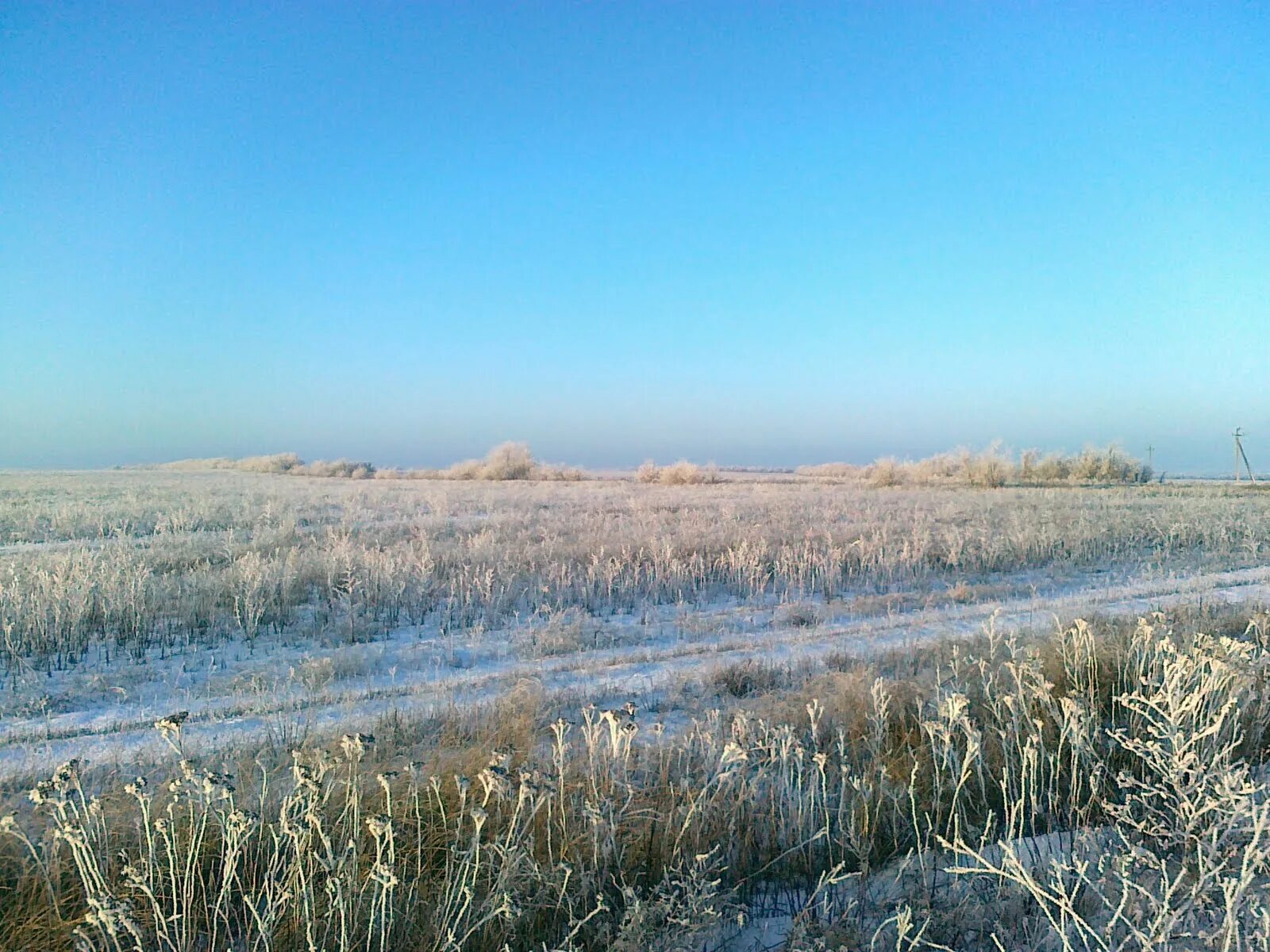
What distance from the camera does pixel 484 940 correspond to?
286 cm

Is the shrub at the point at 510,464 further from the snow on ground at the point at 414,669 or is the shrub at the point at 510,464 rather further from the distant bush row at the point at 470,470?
the snow on ground at the point at 414,669

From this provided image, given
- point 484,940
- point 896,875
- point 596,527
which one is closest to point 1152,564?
point 596,527

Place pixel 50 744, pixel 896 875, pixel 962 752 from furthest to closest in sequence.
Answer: pixel 50 744 < pixel 962 752 < pixel 896 875

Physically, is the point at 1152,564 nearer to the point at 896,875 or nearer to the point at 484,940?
the point at 896,875

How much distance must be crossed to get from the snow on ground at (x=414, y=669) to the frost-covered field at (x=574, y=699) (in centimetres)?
5

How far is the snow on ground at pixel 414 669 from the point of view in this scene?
17.2 feet

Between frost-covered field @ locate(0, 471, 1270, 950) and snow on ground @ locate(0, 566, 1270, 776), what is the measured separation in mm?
53

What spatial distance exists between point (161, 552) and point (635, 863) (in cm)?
1211

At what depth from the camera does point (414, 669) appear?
727cm

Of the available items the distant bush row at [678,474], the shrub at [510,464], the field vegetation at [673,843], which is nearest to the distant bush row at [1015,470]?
the distant bush row at [678,474]

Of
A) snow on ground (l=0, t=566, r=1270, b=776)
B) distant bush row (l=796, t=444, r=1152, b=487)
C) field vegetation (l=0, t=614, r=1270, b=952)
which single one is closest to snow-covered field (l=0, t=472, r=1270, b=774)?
snow on ground (l=0, t=566, r=1270, b=776)

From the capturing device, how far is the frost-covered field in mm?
2988

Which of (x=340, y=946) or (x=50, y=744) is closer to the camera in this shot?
(x=340, y=946)

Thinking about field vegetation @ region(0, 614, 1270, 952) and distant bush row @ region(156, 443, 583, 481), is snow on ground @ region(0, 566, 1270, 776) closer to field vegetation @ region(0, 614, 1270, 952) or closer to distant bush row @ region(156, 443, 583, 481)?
field vegetation @ region(0, 614, 1270, 952)
